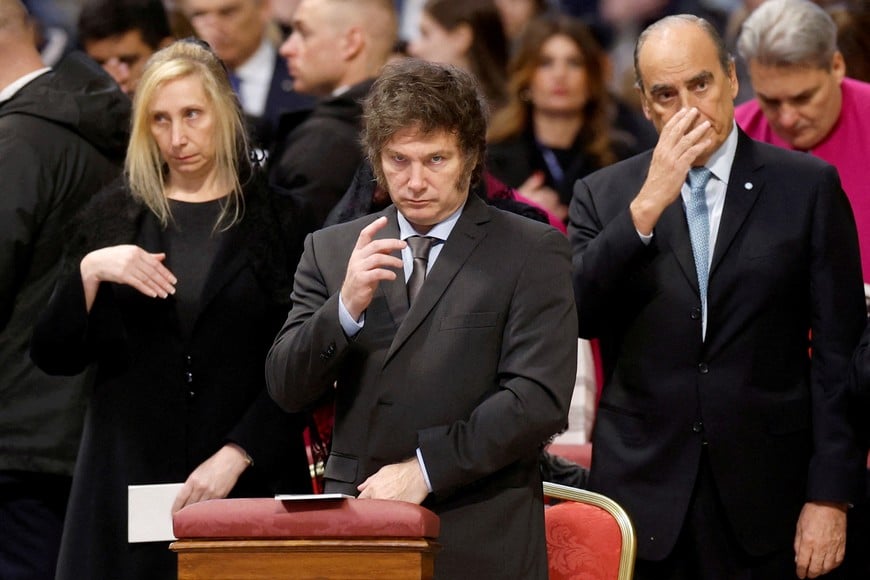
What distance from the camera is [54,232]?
4.54m

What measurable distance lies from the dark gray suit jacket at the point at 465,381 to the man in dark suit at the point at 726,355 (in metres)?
0.52

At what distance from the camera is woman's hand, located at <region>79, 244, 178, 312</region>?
13.0ft

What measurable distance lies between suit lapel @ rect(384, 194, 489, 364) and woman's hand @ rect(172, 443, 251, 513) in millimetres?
986

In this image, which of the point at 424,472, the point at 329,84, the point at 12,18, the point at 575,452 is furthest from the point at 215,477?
the point at 329,84

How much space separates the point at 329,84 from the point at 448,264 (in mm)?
2656

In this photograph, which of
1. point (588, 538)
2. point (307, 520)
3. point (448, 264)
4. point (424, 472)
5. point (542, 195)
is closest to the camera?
point (307, 520)

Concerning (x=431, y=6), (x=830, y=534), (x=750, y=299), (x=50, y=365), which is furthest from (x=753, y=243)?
(x=431, y=6)

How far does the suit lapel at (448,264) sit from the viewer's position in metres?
3.16

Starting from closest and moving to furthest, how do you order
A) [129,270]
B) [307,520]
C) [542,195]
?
[307,520] < [129,270] < [542,195]

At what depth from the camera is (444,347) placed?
3.15 m

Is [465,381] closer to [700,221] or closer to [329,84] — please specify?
[700,221]

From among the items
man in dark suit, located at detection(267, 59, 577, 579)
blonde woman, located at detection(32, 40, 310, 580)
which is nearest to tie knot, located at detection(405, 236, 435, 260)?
man in dark suit, located at detection(267, 59, 577, 579)

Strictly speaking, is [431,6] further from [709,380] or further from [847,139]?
[709,380]

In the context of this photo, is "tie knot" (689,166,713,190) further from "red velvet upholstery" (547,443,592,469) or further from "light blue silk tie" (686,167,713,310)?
"red velvet upholstery" (547,443,592,469)
